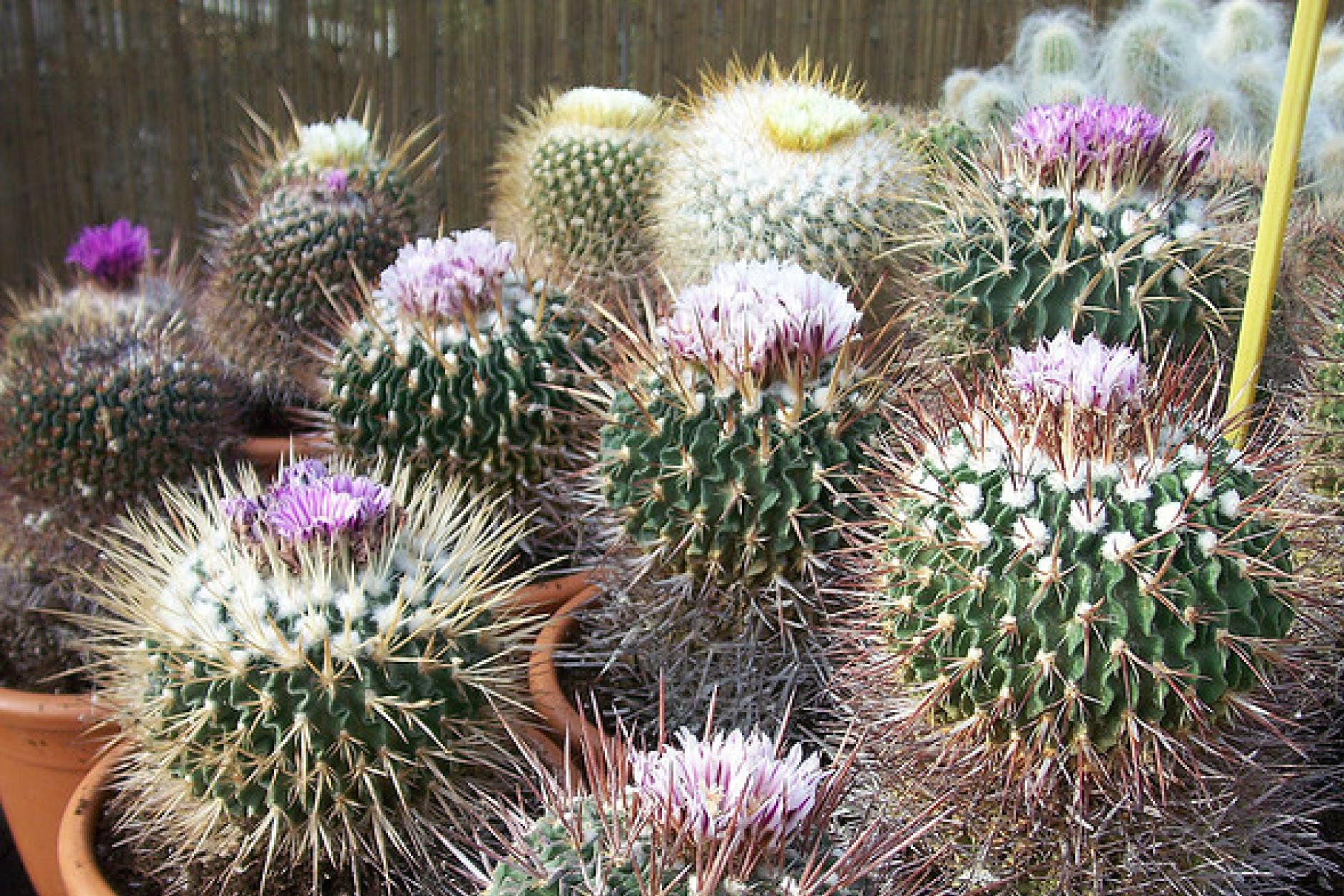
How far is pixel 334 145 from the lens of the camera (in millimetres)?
2023

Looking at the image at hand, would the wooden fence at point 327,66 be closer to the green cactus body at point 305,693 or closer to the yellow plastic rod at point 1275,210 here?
the yellow plastic rod at point 1275,210

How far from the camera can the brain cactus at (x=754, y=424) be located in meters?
1.09

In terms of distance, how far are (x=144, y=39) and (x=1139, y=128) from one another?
361 centimetres

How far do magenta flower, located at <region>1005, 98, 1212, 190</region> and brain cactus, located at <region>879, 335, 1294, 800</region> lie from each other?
0.37 meters

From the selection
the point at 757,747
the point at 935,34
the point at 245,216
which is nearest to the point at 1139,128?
the point at 757,747

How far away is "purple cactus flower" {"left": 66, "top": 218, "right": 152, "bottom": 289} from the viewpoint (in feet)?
6.51

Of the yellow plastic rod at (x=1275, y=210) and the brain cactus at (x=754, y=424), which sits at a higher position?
the yellow plastic rod at (x=1275, y=210)

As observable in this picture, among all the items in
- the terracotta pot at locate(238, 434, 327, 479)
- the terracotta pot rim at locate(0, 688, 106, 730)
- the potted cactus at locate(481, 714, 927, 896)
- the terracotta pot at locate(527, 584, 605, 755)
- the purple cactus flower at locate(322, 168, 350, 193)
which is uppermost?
the purple cactus flower at locate(322, 168, 350, 193)

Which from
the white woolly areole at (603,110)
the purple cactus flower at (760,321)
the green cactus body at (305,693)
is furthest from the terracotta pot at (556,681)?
the white woolly areole at (603,110)

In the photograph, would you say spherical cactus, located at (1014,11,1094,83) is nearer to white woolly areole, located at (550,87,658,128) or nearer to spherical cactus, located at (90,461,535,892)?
white woolly areole, located at (550,87,658,128)

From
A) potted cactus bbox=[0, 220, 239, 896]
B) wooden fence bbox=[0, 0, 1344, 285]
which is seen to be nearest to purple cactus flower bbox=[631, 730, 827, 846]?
potted cactus bbox=[0, 220, 239, 896]

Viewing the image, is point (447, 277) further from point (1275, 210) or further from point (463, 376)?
point (1275, 210)

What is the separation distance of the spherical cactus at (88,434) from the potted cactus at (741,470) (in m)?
0.69

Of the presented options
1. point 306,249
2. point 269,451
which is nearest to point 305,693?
point 269,451
